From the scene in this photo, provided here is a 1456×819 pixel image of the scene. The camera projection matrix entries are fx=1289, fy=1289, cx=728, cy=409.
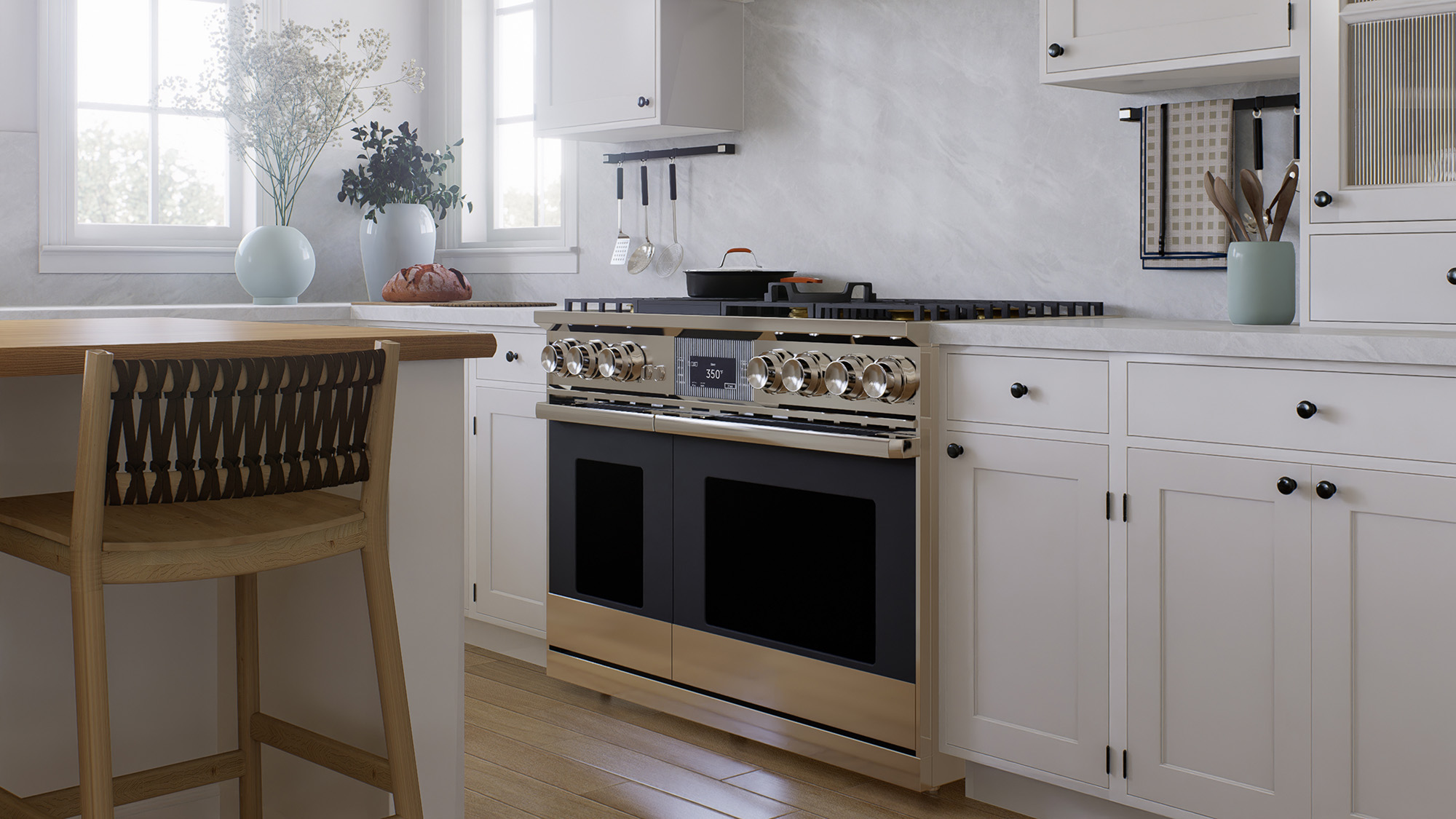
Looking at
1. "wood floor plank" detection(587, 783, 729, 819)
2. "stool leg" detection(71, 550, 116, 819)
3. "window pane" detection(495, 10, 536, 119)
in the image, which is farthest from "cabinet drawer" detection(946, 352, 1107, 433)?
"window pane" detection(495, 10, 536, 119)

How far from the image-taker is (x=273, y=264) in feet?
13.2

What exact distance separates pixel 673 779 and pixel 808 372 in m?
0.88

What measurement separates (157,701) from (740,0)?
2.44m

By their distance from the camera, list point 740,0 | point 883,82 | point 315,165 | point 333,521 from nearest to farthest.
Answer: point 333,521 → point 883,82 → point 740,0 → point 315,165

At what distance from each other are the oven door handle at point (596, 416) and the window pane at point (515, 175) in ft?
4.73

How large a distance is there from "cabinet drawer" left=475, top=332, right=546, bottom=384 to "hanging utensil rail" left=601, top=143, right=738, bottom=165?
81cm

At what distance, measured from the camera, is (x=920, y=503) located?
A: 2449mm

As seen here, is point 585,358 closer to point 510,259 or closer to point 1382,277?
point 510,259

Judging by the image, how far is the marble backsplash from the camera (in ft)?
9.50

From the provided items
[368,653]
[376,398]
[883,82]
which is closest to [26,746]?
[368,653]

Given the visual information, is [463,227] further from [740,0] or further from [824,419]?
[824,419]

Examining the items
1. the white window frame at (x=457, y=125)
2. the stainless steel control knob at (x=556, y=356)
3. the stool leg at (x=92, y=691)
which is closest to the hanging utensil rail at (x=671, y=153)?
the white window frame at (x=457, y=125)

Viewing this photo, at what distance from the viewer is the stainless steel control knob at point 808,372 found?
8.52 ft

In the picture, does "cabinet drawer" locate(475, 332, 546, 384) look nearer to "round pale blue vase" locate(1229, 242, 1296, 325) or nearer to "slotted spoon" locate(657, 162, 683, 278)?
"slotted spoon" locate(657, 162, 683, 278)
